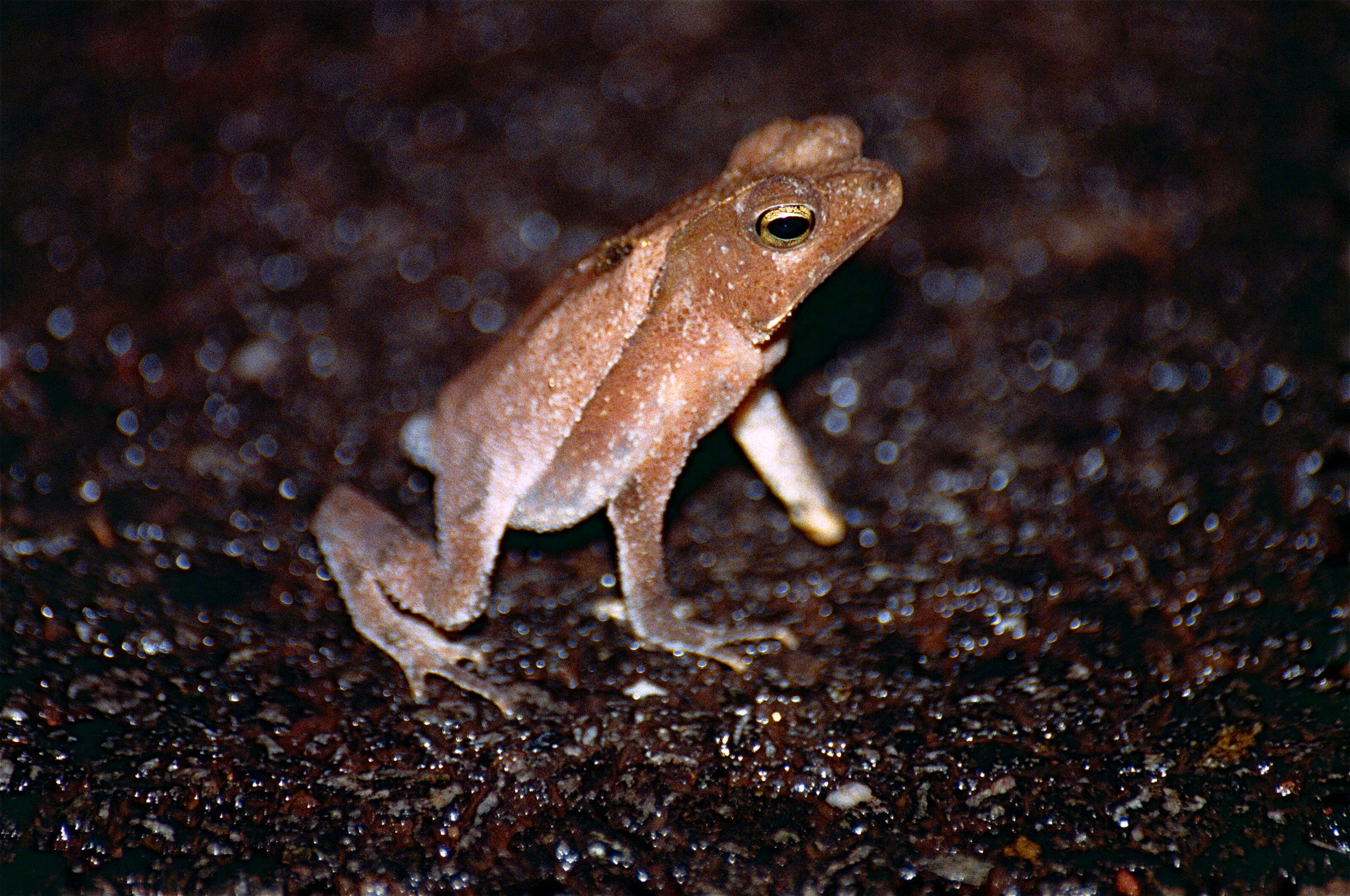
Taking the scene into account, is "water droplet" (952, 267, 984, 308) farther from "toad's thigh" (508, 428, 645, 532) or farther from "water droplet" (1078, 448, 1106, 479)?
"toad's thigh" (508, 428, 645, 532)

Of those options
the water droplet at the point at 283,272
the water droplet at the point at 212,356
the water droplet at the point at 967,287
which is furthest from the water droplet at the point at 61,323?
the water droplet at the point at 967,287

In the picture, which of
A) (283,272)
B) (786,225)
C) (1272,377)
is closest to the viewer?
(786,225)

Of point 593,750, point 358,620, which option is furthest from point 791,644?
point 358,620

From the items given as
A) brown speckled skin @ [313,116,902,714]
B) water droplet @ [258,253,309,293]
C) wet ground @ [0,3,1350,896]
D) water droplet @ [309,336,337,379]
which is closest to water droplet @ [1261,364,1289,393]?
wet ground @ [0,3,1350,896]

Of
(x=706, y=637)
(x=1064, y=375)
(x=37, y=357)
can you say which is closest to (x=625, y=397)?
(x=706, y=637)

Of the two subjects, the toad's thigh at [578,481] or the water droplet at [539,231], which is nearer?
the toad's thigh at [578,481]

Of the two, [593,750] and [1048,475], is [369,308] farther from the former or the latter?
[1048,475]

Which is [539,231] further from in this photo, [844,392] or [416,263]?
[844,392]

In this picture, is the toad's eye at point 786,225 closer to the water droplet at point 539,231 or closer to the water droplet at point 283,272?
the water droplet at point 539,231
